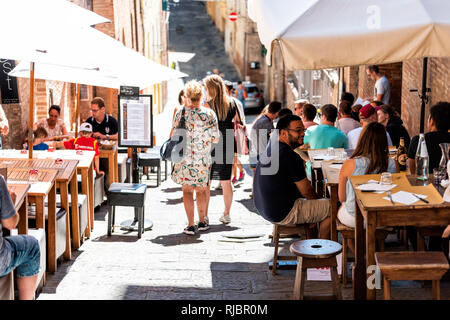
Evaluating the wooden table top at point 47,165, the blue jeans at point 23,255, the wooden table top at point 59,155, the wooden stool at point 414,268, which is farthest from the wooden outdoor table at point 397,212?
the wooden table top at point 59,155

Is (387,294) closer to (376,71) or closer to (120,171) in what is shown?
(120,171)

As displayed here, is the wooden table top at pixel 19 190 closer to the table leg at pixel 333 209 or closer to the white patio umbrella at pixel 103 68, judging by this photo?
the white patio umbrella at pixel 103 68

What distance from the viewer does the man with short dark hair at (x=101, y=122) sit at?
40.7ft

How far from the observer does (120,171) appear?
12602 mm

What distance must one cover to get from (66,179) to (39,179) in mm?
402

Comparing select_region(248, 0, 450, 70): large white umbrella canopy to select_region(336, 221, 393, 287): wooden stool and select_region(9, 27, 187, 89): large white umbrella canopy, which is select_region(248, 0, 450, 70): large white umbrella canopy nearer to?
select_region(336, 221, 393, 287): wooden stool

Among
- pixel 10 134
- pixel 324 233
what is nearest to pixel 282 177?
pixel 324 233

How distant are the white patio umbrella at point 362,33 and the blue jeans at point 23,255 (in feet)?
8.14

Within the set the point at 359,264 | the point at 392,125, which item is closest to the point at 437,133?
the point at 359,264

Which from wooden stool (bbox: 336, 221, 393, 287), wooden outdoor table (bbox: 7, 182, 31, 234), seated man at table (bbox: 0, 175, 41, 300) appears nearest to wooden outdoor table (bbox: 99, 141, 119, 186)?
wooden outdoor table (bbox: 7, 182, 31, 234)

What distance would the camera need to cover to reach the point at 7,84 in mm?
12438

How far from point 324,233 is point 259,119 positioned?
13.5ft

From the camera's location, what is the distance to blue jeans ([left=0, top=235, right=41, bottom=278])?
602cm
